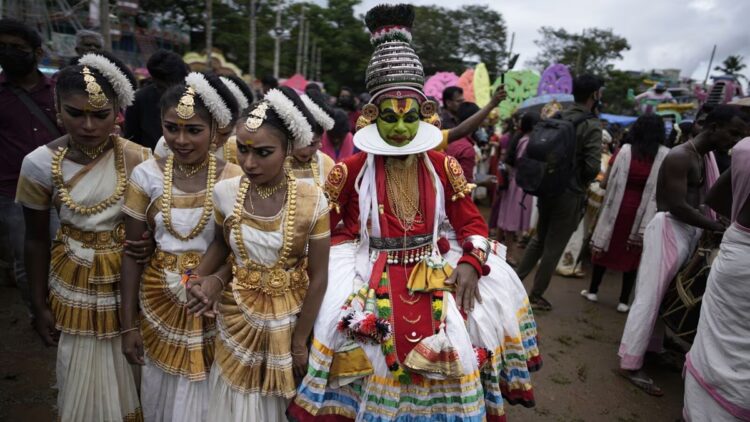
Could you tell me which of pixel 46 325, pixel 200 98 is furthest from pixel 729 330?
pixel 46 325

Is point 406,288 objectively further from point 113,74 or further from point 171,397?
point 113,74

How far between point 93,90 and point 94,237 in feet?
2.42

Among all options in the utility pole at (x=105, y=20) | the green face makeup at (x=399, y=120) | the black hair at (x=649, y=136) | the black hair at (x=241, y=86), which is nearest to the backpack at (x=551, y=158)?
Answer: the black hair at (x=649, y=136)

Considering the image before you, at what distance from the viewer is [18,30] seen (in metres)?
3.21

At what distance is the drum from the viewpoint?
3.30m

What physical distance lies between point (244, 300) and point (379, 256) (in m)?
0.70

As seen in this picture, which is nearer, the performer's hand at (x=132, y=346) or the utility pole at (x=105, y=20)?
the performer's hand at (x=132, y=346)

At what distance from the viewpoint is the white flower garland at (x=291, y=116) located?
1.91 meters

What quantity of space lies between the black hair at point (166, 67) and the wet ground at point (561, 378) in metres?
2.51

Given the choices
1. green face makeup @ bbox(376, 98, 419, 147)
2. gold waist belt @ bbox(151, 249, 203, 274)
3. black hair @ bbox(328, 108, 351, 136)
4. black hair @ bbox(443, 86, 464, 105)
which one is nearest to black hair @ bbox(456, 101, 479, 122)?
black hair @ bbox(443, 86, 464, 105)

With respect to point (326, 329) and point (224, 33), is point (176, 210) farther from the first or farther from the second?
point (224, 33)

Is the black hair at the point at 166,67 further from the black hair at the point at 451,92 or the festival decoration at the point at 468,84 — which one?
the festival decoration at the point at 468,84

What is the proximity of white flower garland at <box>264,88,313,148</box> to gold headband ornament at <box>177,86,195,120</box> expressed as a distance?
40cm

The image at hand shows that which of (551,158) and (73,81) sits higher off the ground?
(73,81)
